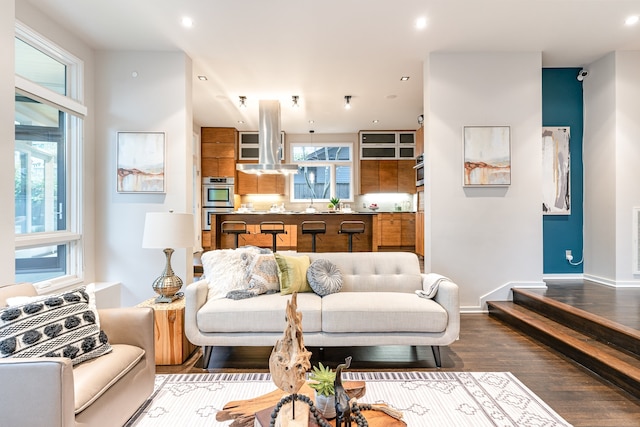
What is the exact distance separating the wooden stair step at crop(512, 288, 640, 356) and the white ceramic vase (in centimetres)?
249

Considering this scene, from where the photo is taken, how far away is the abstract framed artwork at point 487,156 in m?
3.98

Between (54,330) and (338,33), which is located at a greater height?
(338,33)

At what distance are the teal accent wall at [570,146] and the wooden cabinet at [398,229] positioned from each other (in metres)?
3.51

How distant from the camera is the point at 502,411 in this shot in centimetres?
200

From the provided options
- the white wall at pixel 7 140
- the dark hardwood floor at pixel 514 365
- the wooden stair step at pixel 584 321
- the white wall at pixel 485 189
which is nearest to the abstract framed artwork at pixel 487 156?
the white wall at pixel 485 189

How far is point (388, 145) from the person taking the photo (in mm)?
8375

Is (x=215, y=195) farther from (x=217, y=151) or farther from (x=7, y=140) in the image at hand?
(x=7, y=140)

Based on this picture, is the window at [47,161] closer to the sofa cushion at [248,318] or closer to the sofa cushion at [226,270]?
the sofa cushion at [226,270]

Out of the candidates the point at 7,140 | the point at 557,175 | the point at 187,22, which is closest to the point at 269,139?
the point at 187,22

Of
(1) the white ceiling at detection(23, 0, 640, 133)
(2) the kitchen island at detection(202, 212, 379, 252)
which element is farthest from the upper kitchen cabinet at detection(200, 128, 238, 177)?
(1) the white ceiling at detection(23, 0, 640, 133)

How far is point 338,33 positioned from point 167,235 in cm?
274

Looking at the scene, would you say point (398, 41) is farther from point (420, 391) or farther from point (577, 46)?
point (420, 391)

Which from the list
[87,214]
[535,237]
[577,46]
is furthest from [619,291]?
[87,214]

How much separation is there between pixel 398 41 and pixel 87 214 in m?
4.07
